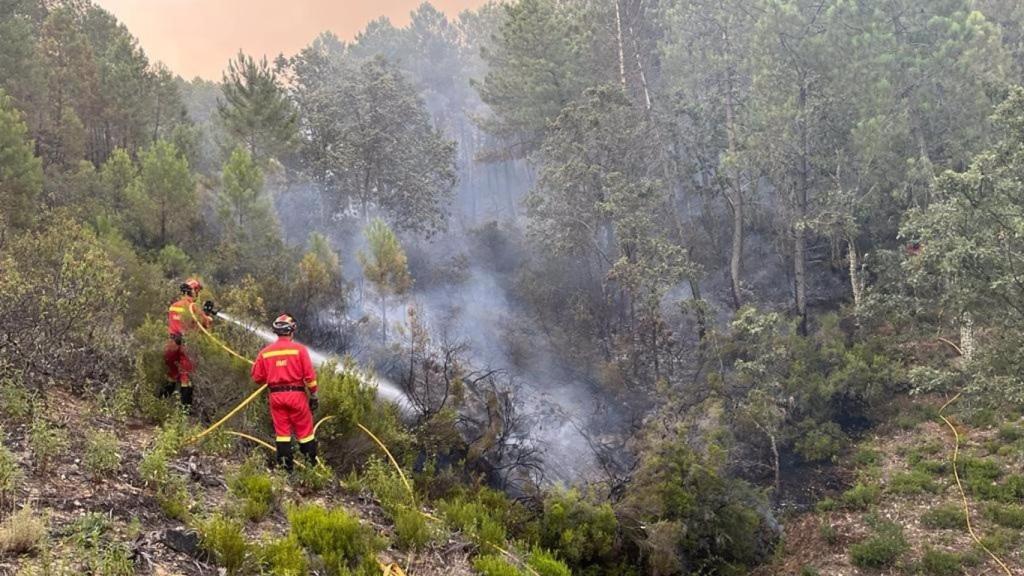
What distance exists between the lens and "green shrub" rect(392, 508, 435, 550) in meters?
6.21

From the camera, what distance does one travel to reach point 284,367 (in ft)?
22.0

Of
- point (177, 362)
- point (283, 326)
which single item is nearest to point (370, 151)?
point (177, 362)

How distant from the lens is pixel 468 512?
7383 mm

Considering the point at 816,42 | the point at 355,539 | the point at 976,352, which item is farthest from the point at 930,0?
the point at 355,539

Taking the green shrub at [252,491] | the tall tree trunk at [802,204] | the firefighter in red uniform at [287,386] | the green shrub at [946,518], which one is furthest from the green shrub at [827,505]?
the green shrub at [252,491]

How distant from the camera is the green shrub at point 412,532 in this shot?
20.4 ft

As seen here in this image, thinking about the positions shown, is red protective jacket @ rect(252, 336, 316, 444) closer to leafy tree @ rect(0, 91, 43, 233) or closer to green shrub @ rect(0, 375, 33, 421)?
green shrub @ rect(0, 375, 33, 421)

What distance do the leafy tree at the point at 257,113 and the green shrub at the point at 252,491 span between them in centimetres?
2034

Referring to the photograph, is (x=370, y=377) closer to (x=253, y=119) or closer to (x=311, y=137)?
(x=253, y=119)

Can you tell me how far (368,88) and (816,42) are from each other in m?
17.3

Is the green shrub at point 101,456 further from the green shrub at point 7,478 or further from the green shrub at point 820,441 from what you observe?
the green shrub at point 820,441

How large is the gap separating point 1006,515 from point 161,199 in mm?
19897

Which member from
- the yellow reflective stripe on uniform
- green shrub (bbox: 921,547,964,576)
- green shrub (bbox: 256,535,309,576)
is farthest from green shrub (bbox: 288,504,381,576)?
green shrub (bbox: 921,547,964,576)

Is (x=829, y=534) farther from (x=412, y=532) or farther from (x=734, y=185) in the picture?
(x=734, y=185)
